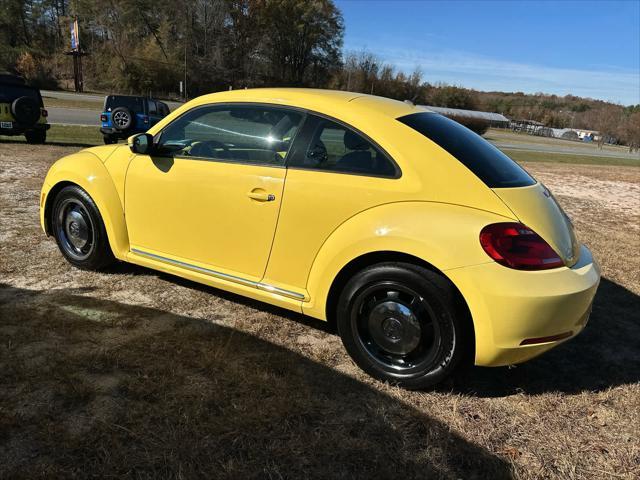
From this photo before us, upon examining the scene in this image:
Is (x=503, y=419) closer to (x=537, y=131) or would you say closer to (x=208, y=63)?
(x=208, y=63)

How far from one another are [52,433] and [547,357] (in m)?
3.03

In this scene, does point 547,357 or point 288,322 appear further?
point 288,322

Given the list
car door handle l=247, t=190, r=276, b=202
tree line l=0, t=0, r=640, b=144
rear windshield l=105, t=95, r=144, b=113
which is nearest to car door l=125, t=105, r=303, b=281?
car door handle l=247, t=190, r=276, b=202

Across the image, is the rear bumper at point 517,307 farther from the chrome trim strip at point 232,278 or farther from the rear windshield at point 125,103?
the rear windshield at point 125,103

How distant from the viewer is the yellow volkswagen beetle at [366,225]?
2492 millimetres

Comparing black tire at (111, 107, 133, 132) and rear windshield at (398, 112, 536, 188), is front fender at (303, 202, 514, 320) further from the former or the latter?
black tire at (111, 107, 133, 132)

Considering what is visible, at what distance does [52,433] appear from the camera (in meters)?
2.22

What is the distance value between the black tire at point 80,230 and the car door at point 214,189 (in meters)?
0.37

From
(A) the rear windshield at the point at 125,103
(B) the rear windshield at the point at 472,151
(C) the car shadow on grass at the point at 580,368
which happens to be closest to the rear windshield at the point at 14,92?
(A) the rear windshield at the point at 125,103

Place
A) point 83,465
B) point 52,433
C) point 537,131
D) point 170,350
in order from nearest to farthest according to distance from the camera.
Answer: point 83,465 → point 52,433 → point 170,350 → point 537,131

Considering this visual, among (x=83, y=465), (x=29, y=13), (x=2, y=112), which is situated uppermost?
(x=29, y=13)

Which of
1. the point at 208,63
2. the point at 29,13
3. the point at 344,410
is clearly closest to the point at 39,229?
the point at 344,410

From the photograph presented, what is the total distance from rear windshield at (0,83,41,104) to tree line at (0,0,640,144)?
129 ft

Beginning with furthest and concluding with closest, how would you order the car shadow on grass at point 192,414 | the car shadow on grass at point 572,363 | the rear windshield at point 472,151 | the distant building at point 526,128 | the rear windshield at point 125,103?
the distant building at point 526,128 → the rear windshield at point 125,103 → the car shadow on grass at point 572,363 → the rear windshield at point 472,151 → the car shadow on grass at point 192,414
